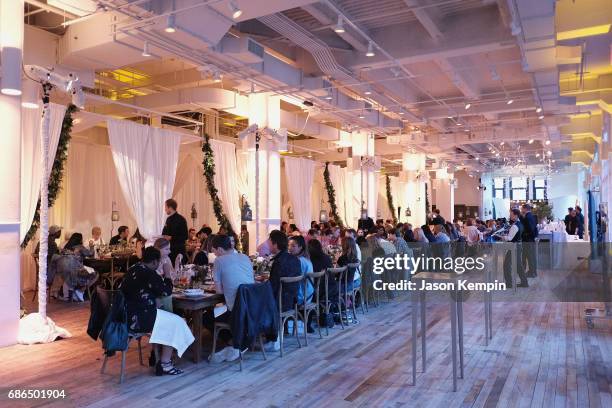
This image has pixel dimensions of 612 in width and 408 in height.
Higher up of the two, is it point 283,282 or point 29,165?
point 29,165

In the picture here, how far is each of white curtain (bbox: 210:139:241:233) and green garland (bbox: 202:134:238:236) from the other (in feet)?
0.23

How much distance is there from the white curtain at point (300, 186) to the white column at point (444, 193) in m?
9.01

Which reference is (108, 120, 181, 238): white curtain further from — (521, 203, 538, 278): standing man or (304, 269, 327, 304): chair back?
(521, 203, 538, 278): standing man

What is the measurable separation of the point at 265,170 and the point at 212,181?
101cm

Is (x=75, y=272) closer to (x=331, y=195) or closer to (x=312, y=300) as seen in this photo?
(x=312, y=300)

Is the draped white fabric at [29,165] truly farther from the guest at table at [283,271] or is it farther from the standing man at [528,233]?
the standing man at [528,233]

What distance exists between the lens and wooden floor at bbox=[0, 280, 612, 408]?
3656 mm

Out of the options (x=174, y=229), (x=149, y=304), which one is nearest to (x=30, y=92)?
(x=174, y=229)

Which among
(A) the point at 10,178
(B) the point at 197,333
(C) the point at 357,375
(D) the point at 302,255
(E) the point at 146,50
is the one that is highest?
(E) the point at 146,50

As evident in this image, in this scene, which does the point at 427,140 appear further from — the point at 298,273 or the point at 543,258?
the point at 298,273

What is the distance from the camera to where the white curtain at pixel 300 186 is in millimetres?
12070

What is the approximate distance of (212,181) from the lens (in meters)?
9.58

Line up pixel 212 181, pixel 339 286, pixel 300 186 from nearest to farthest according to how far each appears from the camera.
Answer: pixel 339 286, pixel 212 181, pixel 300 186

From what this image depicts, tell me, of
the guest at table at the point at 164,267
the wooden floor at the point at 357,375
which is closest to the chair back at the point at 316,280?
the wooden floor at the point at 357,375
